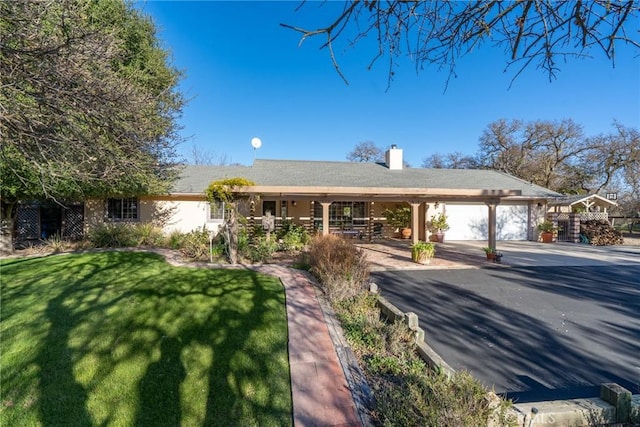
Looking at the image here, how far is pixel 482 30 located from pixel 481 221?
16269 millimetres

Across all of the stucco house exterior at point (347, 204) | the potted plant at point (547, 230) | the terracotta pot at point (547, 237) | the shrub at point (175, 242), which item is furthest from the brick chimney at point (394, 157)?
the shrub at point (175, 242)

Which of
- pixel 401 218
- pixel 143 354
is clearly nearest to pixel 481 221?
pixel 401 218

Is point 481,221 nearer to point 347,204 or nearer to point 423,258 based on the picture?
point 347,204

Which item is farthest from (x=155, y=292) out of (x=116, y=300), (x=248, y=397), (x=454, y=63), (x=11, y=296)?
(x=454, y=63)

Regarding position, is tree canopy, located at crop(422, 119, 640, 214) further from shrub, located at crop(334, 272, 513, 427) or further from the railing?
shrub, located at crop(334, 272, 513, 427)

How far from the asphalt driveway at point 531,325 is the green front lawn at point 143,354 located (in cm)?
247

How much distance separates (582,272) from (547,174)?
73.3 feet

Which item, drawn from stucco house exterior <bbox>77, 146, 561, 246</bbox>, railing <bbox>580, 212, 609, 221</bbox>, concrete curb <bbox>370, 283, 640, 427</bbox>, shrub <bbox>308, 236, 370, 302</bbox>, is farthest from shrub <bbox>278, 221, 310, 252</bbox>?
railing <bbox>580, 212, 609, 221</bbox>

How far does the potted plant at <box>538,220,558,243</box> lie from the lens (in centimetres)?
1591

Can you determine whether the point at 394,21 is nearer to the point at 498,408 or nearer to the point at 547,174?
the point at 498,408

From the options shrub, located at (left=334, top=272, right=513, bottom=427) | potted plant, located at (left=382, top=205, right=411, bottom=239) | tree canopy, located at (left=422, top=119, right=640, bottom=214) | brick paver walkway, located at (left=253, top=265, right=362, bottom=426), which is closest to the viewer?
shrub, located at (left=334, top=272, right=513, bottom=427)

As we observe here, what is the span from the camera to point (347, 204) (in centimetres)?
1608

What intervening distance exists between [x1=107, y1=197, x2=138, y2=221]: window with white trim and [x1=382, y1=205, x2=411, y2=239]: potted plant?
42.6ft

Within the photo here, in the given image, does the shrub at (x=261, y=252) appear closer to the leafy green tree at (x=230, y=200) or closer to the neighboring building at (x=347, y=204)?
the leafy green tree at (x=230, y=200)
